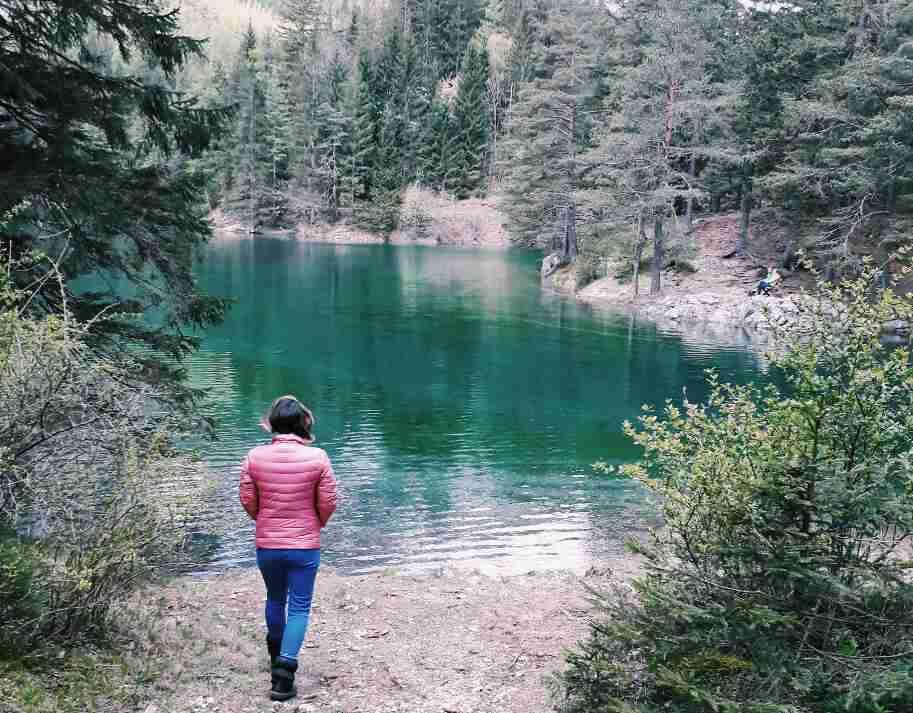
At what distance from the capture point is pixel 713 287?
37.4 meters

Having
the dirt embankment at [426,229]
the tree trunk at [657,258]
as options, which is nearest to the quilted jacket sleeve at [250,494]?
the tree trunk at [657,258]

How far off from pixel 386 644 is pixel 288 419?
8.09 feet

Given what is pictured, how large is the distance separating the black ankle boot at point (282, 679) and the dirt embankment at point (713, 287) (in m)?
29.7

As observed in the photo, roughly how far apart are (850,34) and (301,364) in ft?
90.3

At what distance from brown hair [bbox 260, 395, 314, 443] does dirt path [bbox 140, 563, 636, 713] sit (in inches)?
65.3

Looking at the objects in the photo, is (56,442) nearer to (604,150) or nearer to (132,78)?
(132,78)

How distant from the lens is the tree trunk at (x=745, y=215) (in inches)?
1520

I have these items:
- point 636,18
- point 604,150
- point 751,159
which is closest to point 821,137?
point 751,159

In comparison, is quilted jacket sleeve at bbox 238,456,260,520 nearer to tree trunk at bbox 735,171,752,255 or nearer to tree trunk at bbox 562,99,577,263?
tree trunk at bbox 735,171,752,255

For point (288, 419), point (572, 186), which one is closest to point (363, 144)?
point (572, 186)

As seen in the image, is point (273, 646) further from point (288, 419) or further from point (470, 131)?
point (470, 131)

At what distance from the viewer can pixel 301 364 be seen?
23281 millimetres

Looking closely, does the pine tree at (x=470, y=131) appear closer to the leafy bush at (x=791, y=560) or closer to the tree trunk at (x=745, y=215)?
the tree trunk at (x=745, y=215)

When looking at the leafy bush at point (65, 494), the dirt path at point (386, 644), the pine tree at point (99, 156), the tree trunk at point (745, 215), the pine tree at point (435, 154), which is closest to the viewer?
the leafy bush at point (65, 494)
